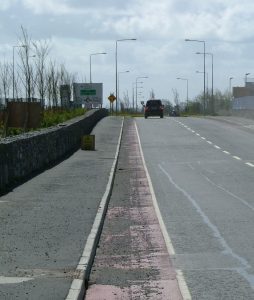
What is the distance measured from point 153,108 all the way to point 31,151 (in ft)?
181

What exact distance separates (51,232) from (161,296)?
3.75 m

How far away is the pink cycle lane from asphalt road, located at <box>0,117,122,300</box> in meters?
0.33

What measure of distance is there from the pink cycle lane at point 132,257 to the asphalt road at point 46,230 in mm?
334

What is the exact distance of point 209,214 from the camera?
13727 millimetres

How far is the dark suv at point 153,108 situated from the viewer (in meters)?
76.1

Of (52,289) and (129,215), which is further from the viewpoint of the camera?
(129,215)

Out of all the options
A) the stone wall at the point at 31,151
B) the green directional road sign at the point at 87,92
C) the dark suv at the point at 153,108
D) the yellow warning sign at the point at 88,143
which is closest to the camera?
the stone wall at the point at 31,151

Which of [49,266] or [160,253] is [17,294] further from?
[160,253]

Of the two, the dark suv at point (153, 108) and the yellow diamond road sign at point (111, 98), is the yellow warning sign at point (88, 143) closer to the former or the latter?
the dark suv at point (153, 108)

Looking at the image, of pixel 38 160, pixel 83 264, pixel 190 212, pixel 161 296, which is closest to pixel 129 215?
pixel 190 212

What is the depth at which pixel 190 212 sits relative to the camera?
14047 millimetres

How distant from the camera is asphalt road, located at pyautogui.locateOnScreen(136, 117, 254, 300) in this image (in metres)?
8.30

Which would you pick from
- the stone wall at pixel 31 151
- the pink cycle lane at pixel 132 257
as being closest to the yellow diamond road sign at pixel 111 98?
the stone wall at pixel 31 151

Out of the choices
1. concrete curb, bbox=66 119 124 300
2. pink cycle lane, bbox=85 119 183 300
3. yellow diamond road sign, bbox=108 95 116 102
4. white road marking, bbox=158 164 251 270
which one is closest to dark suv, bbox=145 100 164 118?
yellow diamond road sign, bbox=108 95 116 102
